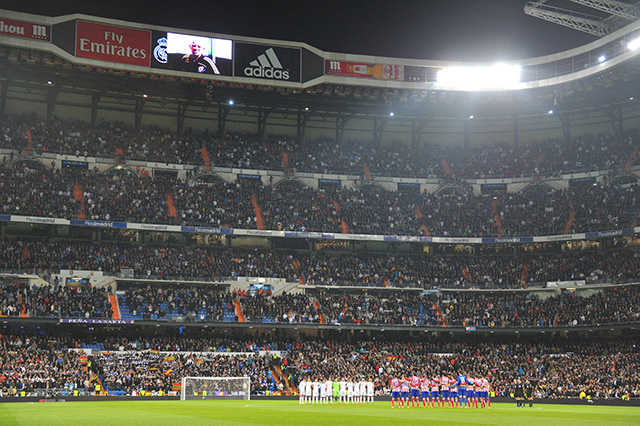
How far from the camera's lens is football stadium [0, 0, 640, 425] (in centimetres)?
5597

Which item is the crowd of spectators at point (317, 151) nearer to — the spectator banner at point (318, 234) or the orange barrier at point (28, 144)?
the orange barrier at point (28, 144)

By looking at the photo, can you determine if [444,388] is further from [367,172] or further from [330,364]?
[367,172]

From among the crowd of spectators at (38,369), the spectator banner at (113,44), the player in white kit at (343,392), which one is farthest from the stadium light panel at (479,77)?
the crowd of spectators at (38,369)

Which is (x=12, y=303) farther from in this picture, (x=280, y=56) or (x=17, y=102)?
(x=280, y=56)

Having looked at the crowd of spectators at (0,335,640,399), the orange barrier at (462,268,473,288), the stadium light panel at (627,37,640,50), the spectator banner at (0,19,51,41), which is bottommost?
the crowd of spectators at (0,335,640,399)

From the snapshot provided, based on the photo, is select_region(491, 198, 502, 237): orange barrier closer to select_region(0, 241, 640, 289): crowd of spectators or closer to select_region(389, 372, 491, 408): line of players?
select_region(0, 241, 640, 289): crowd of spectators

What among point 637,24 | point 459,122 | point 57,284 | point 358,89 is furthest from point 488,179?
point 57,284

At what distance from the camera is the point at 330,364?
56.5 m

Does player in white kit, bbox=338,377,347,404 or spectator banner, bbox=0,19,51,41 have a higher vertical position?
spectator banner, bbox=0,19,51,41

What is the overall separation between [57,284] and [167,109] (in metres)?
25.9

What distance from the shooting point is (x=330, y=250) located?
7162 cm

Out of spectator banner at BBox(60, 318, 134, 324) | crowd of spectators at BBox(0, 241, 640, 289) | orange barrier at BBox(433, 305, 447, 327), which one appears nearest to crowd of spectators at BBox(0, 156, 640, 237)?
crowd of spectators at BBox(0, 241, 640, 289)

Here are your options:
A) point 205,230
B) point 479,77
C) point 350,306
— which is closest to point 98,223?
point 205,230

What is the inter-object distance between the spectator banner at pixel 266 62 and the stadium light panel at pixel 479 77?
1501cm
